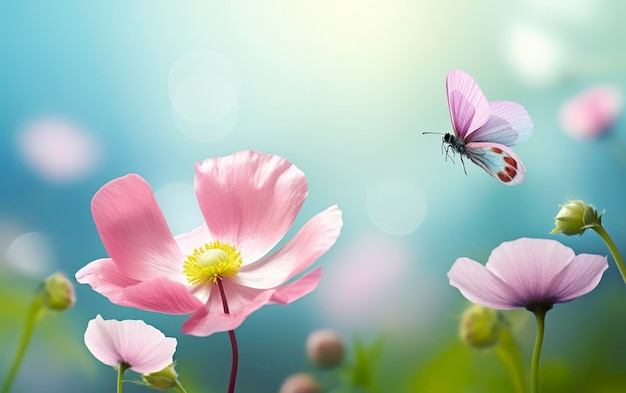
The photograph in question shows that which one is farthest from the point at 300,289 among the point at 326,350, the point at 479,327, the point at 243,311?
the point at 326,350

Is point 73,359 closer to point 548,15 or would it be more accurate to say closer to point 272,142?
point 272,142

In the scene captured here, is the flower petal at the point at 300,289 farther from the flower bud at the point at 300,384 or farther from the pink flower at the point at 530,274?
the flower bud at the point at 300,384

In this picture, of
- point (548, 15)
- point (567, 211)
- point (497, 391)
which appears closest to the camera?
point (567, 211)

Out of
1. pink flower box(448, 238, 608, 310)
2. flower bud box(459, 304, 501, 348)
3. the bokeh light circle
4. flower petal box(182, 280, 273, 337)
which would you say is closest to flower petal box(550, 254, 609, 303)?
pink flower box(448, 238, 608, 310)

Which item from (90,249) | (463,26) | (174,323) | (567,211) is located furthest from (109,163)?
(567,211)

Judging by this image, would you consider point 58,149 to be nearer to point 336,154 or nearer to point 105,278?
point 336,154
